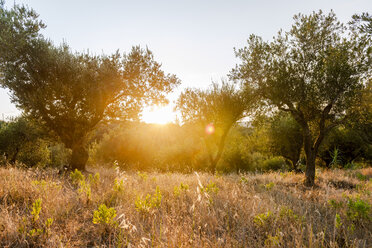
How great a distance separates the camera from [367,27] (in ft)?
26.5

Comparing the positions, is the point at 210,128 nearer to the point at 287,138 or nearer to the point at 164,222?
the point at 287,138

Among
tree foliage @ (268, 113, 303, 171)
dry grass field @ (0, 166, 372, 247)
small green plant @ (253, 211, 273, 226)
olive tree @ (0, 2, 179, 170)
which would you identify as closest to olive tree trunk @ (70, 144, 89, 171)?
olive tree @ (0, 2, 179, 170)

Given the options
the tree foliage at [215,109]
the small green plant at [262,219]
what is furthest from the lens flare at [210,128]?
the small green plant at [262,219]

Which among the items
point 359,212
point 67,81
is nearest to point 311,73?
point 359,212

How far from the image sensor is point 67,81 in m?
14.0

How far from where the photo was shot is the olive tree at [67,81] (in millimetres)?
12992

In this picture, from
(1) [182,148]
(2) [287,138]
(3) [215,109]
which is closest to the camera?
(3) [215,109]

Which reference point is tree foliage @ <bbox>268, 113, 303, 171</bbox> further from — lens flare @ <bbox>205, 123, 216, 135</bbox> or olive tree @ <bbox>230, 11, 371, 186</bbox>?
olive tree @ <bbox>230, 11, 371, 186</bbox>

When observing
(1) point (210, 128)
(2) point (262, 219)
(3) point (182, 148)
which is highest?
(1) point (210, 128)

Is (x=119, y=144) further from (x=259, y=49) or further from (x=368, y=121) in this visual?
(x=368, y=121)

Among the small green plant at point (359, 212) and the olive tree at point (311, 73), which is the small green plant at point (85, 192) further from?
Result: the olive tree at point (311, 73)

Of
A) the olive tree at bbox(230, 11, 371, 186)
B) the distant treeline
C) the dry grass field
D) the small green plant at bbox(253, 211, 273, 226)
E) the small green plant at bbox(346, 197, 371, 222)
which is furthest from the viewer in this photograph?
the distant treeline

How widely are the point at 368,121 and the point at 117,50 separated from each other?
16641 mm

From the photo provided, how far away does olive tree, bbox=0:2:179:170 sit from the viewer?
13.0m
